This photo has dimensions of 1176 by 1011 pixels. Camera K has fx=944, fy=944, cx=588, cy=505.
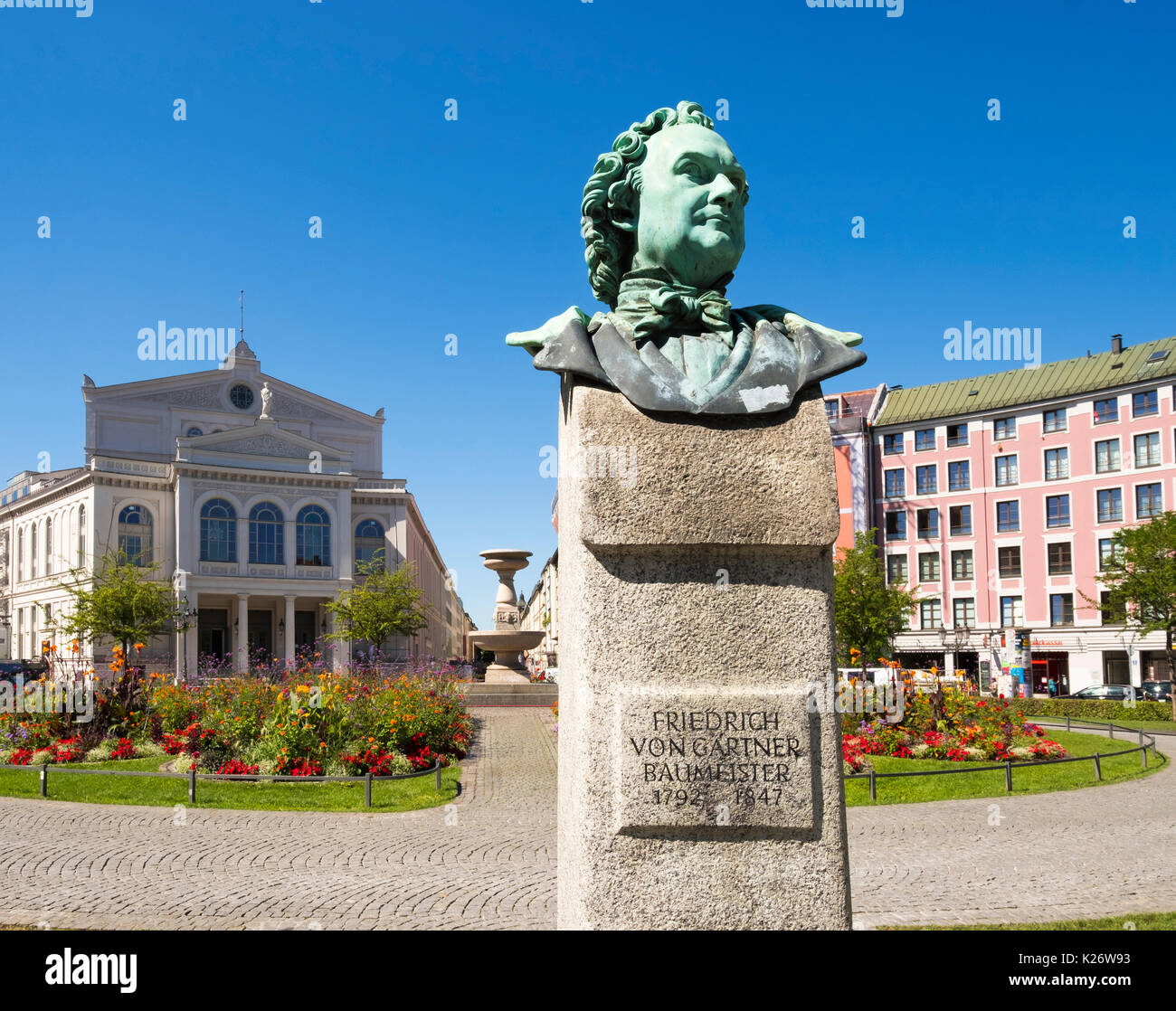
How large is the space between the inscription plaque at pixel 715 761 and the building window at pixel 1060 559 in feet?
165

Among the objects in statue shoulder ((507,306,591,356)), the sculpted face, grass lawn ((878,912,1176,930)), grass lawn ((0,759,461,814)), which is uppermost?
the sculpted face

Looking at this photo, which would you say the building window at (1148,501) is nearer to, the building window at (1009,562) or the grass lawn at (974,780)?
the building window at (1009,562)

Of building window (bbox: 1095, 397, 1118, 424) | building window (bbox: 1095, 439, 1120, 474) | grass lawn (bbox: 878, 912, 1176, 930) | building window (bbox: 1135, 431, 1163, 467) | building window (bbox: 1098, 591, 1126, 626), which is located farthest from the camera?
building window (bbox: 1095, 397, 1118, 424)

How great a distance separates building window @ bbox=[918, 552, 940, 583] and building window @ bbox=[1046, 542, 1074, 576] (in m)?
6.00

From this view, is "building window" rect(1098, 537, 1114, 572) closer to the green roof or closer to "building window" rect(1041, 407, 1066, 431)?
"building window" rect(1041, 407, 1066, 431)

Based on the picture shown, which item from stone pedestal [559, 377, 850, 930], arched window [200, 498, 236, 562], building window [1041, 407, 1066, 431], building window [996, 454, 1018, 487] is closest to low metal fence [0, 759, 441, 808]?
stone pedestal [559, 377, 850, 930]

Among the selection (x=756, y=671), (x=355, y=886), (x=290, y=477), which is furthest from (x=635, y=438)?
(x=290, y=477)

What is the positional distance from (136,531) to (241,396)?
52.7 ft

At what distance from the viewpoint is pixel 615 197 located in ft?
16.5

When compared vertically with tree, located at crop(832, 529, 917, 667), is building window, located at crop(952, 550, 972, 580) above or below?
above

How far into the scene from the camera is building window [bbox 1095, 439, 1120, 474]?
157 feet

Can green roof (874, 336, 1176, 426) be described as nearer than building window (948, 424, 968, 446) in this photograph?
Yes

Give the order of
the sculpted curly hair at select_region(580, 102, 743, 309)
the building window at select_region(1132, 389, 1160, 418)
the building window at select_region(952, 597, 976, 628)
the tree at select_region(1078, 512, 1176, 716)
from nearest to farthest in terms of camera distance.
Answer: the sculpted curly hair at select_region(580, 102, 743, 309)
the tree at select_region(1078, 512, 1176, 716)
the building window at select_region(1132, 389, 1160, 418)
the building window at select_region(952, 597, 976, 628)

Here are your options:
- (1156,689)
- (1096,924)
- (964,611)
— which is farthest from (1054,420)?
(1096,924)
